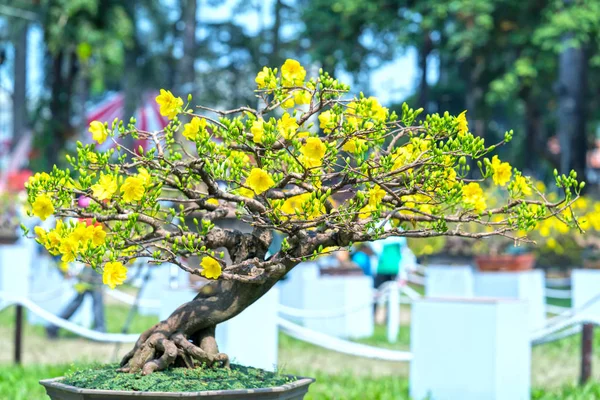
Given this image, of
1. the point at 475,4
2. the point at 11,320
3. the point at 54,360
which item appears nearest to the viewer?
the point at 54,360

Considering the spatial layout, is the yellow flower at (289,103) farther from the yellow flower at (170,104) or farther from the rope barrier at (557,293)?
the rope barrier at (557,293)

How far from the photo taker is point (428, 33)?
20547 millimetres

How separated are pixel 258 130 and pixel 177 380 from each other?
101 cm

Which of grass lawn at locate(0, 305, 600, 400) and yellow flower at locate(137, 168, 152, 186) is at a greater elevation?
yellow flower at locate(137, 168, 152, 186)

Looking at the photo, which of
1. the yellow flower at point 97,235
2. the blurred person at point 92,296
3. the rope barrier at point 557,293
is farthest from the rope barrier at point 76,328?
the rope barrier at point 557,293

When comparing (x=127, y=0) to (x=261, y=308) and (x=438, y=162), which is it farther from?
(x=438, y=162)

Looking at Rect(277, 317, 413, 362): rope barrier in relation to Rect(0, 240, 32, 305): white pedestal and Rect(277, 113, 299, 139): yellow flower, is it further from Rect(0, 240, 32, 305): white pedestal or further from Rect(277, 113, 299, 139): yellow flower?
Rect(0, 240, 32, 305): white pedestal

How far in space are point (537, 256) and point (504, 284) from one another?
4.88 metres

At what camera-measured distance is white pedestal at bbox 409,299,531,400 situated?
625 centimetres

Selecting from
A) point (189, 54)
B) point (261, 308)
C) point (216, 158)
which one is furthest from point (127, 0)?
point (216, 158)

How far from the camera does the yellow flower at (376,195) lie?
11.3 feet

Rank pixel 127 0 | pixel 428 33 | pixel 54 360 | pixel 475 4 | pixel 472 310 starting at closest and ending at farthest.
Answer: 1. pixel 472 310
2. pixel 54 360
3. pixel 475 4
4. pixel 428 33
5. pixel 127 0

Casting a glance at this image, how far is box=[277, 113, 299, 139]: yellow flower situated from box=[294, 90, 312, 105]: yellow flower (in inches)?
10.3

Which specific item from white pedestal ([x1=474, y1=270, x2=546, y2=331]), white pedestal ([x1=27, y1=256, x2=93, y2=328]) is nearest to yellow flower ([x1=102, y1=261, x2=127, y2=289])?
white pedestal ([x1=474, y1=270, x2=546, y2=331])
